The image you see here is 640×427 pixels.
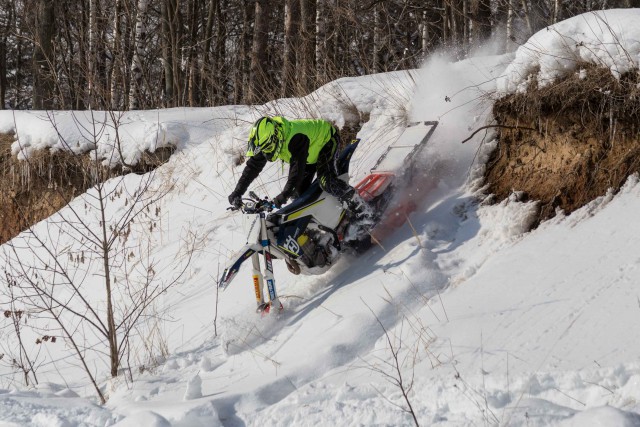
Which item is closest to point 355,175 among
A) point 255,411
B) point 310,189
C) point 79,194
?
point 310,189

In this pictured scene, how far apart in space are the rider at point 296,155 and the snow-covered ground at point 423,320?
2.63 ft

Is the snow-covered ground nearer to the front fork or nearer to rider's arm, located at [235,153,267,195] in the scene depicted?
the front fork

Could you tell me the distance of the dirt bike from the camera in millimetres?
5980

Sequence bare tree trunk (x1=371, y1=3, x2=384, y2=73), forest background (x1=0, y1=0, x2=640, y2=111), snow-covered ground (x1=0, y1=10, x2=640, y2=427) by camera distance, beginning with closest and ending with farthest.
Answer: snow-covered ground (x1=0, y1=10, x2=640, y2=427)
forest background (x1=0, y1=0, x2=640, y2=111)
bare tree trunk (x1=371, y1=3, x2=384, y2=73)

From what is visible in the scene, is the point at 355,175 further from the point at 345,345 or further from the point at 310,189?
the point at 345,345

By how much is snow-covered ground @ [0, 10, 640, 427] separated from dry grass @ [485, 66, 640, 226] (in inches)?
8.0

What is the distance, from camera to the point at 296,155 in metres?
6.21

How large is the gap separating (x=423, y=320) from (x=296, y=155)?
6.38 ft

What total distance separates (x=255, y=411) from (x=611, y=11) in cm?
456

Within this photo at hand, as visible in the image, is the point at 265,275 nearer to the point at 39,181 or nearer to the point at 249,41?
the point at 39,181

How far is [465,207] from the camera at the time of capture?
263 inches

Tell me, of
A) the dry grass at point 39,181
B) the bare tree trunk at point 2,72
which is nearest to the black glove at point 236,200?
the dry grass at point 39,181

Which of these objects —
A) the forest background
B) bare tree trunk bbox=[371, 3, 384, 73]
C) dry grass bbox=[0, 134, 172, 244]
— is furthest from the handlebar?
bare tree trunk bbox=[371, 3, 384, 73]

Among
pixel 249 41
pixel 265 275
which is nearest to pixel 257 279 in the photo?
pixel 265 275
